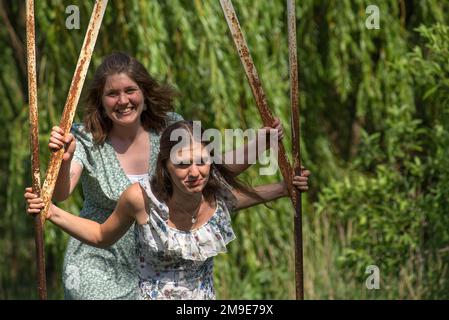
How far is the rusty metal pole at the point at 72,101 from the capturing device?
12.6 feet

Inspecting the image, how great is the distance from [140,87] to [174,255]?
2.48 feet

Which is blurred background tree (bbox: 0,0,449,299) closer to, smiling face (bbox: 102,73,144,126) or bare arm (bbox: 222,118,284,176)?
bare arm (bbox: 222,118,284,176)

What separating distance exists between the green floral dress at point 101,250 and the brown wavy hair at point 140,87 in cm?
4

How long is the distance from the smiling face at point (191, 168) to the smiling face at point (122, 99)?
0.41 m

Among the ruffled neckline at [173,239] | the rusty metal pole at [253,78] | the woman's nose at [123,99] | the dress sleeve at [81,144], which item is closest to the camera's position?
the ruffled neckline at [173,239]

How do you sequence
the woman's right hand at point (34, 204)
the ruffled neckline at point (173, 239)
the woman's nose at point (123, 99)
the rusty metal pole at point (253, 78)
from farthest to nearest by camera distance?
the woman's nose at point (123, 99) → the rusty metal pole at point (253, 78) → the ruffled neckline at point (173, 239) → the woman's right hand at point (34, 204)

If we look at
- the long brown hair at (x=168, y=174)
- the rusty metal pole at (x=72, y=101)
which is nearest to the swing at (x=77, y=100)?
the rusty metal pole at (x=72, y=101)

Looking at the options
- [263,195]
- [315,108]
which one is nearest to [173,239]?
[263,195]

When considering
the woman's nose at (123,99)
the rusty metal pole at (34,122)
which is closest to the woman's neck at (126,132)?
the woman's nose at (123,99)

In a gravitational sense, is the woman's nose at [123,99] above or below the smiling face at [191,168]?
above

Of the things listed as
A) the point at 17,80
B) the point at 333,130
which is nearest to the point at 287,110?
the point at 333,130

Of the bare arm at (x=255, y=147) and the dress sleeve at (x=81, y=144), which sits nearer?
the bare arm at (x=255, y=147)

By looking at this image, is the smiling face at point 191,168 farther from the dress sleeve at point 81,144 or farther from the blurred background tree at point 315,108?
the blurred background tree at point 315,108

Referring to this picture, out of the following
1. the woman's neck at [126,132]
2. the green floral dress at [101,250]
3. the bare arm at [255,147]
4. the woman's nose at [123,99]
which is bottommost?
the green floral dress at [101,250]
